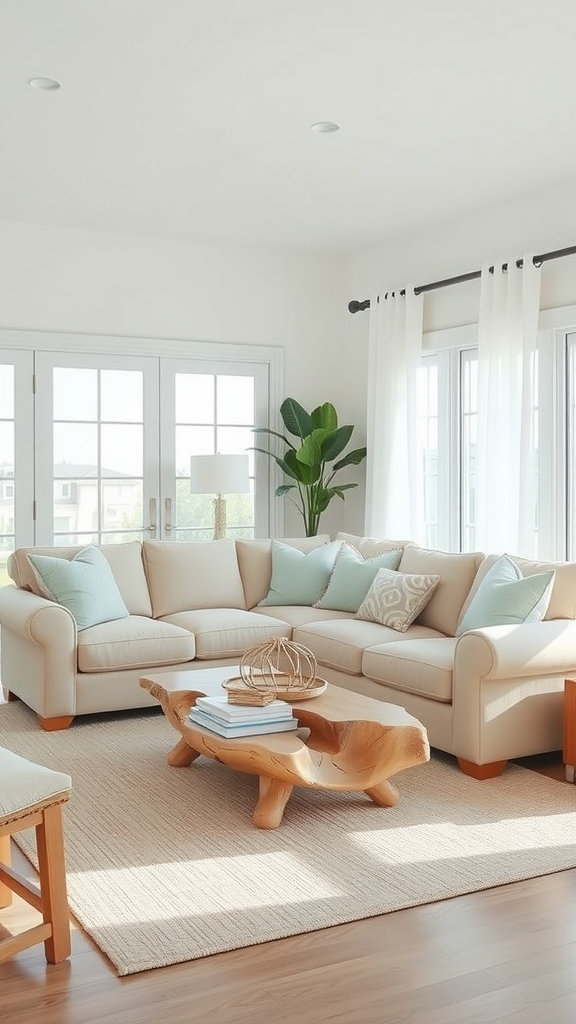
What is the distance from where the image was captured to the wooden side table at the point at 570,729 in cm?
401

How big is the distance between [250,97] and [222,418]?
3166 millimetres

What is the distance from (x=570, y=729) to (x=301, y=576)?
222cm

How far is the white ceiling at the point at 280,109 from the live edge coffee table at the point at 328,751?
251 centimetres

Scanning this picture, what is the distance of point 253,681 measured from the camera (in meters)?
4.02

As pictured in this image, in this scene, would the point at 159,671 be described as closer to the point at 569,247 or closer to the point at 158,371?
the point at 158,371

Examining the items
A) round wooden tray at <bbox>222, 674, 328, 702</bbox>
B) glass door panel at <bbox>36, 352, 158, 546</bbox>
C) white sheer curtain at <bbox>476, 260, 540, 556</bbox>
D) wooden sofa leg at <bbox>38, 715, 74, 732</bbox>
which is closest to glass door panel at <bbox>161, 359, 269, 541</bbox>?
glass door panel at <bbox>36, 352, 158, 546</bbox>

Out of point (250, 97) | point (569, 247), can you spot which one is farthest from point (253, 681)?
point (569, 247)

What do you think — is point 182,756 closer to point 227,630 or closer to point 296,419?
point 227,630

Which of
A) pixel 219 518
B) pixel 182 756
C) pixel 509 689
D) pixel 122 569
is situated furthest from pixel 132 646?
pixel 509 689

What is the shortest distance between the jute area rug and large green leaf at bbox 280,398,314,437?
3.19 metres

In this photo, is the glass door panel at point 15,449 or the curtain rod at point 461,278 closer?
the curtain rod at point 461,278

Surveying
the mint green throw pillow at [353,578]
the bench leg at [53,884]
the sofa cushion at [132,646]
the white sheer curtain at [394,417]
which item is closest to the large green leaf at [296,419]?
the white sheer curtain at [394,417]

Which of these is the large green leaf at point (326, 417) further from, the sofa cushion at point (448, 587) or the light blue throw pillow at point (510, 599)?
the light blue throw pillow at point (510, 599)

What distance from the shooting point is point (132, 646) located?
16.6 feet
